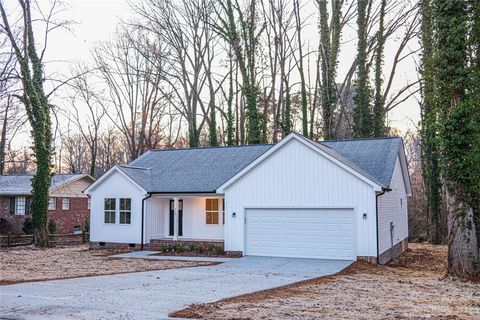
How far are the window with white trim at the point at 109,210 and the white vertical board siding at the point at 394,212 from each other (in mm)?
11957

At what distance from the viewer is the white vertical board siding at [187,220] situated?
21.7 meters

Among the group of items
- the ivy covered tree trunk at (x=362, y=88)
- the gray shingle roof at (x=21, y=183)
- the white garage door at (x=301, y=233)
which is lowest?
the white garage door at (x=301, y=233)

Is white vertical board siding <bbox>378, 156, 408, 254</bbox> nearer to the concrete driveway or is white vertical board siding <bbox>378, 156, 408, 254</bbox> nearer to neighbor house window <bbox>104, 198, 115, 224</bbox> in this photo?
the concrete driveway

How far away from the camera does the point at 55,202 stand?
3331cm

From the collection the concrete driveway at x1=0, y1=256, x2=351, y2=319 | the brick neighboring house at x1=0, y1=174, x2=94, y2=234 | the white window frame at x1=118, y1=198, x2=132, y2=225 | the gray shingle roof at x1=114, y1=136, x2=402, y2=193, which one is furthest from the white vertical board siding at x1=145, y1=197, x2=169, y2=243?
the brick neighboring house at x1=0, y1=174, x2=94, y2=234

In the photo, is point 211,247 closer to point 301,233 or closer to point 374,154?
point 301,233

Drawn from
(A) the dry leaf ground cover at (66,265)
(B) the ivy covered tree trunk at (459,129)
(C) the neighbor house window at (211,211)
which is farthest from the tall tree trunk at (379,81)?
(A) the dry leaf ground cover at (66,265)

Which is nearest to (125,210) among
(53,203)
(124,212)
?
(124,212)

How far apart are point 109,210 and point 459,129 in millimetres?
15423

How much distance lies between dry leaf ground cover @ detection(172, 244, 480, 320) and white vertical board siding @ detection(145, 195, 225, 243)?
26.5ft

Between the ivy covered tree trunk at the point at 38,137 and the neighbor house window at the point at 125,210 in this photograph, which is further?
the ivy covered tree trunk at the point at 38,137

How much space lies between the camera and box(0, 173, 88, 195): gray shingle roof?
31703 millimetres

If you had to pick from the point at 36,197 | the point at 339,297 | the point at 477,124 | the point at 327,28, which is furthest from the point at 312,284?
the point at 327,28

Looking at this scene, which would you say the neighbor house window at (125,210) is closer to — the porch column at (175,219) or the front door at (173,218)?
the front door at (173,218)
